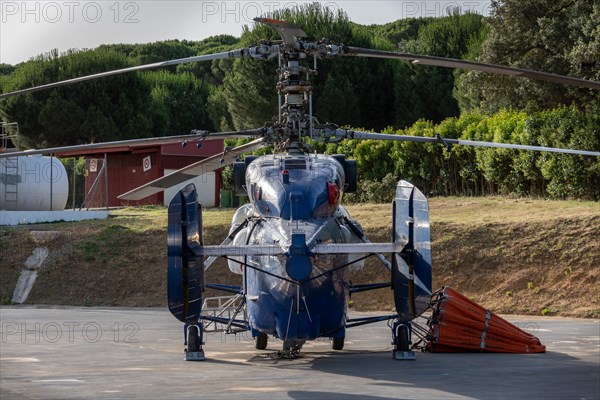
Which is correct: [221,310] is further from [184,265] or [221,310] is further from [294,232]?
[294,232]

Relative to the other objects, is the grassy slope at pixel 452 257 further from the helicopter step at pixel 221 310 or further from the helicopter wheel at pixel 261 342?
the helicopter wheel at pixel 261 342

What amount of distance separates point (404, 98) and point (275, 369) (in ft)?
173

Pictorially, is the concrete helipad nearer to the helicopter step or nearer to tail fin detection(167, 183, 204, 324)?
the helicopter step

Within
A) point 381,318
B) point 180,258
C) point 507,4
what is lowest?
point 381,318

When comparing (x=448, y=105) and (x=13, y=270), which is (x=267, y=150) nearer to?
(x=13, y=270)

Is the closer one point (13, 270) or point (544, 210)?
point (544, 210)

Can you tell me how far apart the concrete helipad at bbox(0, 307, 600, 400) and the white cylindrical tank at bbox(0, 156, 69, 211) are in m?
20.8

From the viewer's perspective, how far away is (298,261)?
42.7 feet

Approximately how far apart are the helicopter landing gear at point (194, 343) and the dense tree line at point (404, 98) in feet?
60.7

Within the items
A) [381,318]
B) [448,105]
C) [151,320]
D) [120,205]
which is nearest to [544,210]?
[151,320]

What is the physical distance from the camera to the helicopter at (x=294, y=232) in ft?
43.1

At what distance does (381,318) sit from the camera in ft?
51.9

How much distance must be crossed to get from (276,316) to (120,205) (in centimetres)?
3777

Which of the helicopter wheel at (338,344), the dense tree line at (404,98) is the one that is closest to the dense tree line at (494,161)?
the dense tree line at (404,98)
